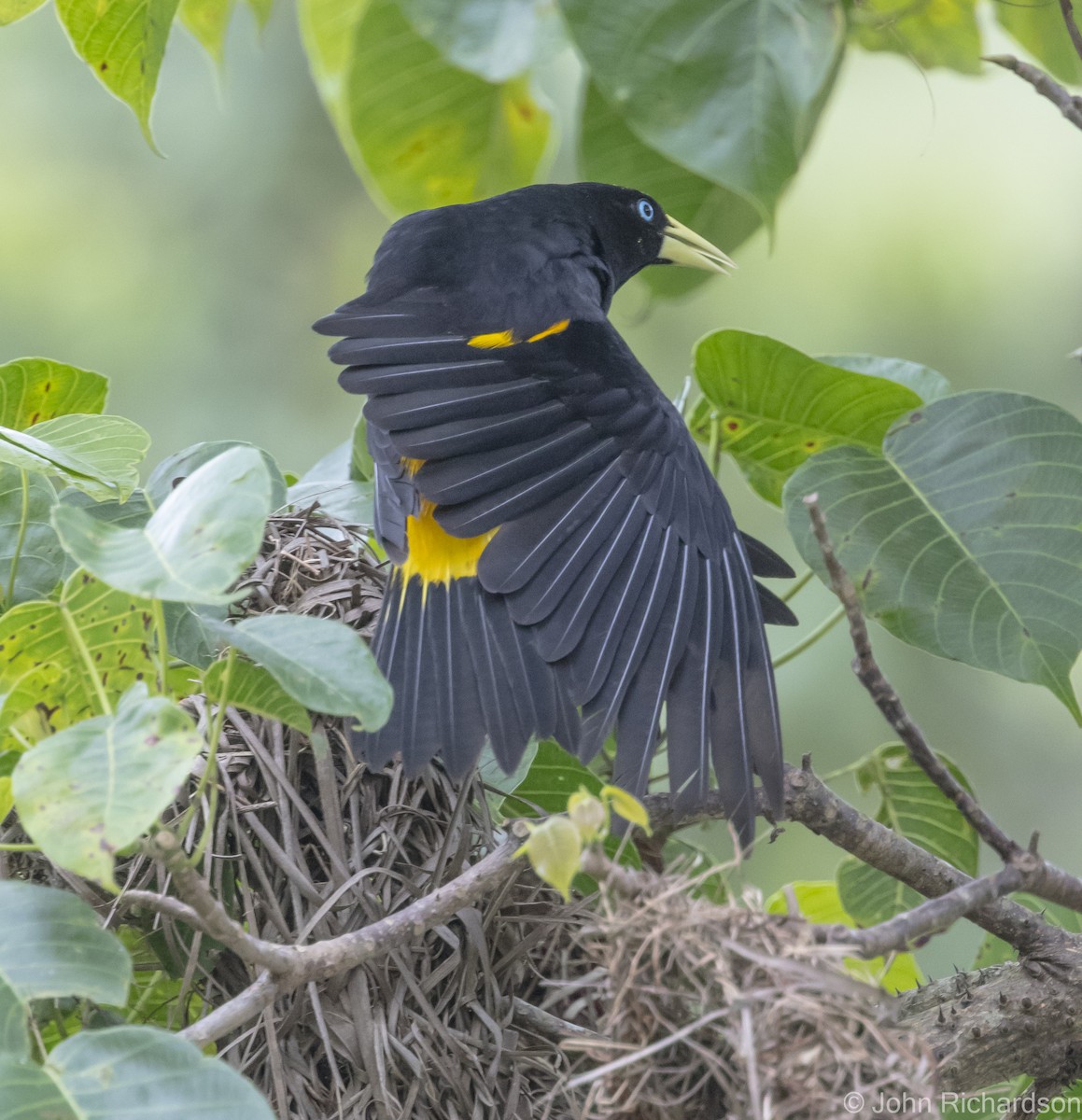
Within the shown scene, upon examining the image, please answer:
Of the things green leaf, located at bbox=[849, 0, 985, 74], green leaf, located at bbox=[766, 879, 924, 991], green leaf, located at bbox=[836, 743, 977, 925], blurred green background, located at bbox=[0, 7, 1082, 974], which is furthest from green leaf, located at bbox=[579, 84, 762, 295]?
blurred green background, located at bbox=[0, 7, 1082, 974]

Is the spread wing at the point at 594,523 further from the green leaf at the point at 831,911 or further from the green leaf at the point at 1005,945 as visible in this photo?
the green leaf at the point at 1005,945

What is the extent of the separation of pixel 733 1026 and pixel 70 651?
636 mm

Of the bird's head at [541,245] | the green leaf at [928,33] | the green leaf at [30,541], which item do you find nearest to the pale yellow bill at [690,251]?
the bird's head at [541,245]

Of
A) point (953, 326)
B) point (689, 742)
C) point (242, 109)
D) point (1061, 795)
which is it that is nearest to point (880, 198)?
point (953, 326)

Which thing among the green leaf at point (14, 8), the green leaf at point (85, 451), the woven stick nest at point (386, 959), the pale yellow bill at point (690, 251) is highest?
the green leaf at point (14, 8)

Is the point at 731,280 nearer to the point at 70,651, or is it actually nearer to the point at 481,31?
the point at 481,31

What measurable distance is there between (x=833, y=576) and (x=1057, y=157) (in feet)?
Result: 13.5

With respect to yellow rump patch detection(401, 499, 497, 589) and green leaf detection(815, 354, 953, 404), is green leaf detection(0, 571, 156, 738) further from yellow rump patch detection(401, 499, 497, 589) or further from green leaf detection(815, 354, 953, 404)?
green leaf detection(815, 354, 953, 404)

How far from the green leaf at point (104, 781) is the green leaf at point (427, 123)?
1.67 m

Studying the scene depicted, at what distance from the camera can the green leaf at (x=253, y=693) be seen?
3.43ft

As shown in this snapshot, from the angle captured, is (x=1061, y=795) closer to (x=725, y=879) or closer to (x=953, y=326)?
(x=953, y=326)

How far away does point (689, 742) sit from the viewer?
1.38 m

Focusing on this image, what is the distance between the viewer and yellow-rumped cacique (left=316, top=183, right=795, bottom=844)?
139 centimetres

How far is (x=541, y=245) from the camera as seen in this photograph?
220 centimetres
